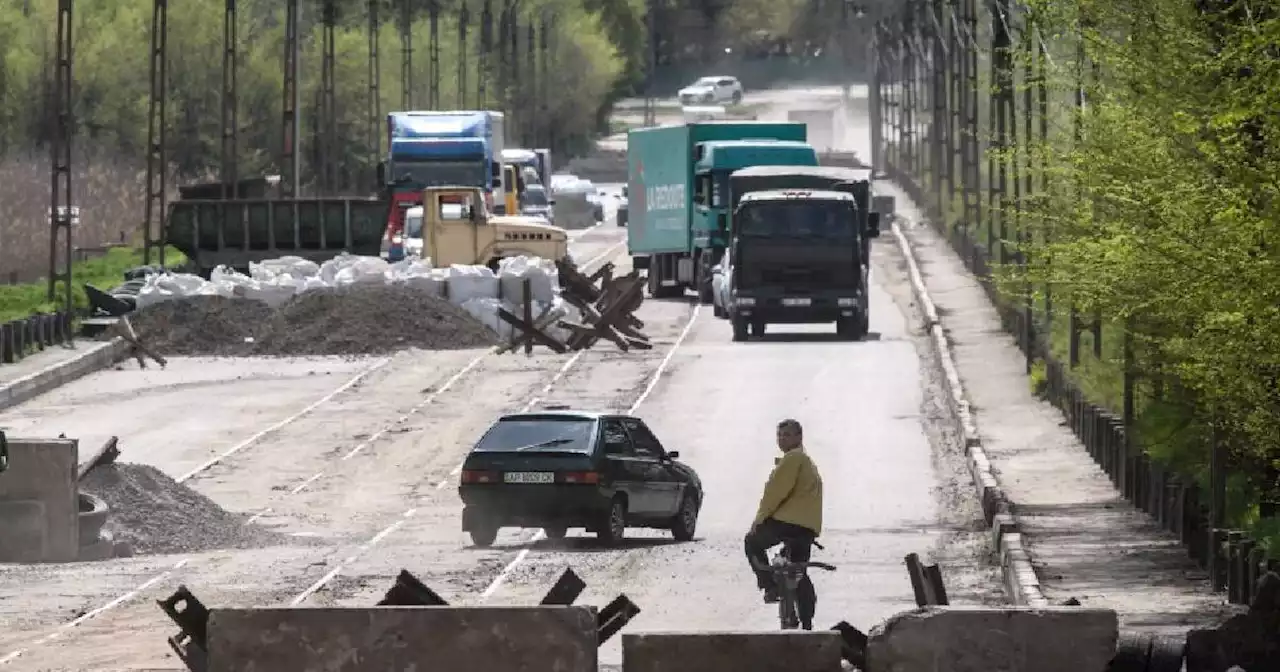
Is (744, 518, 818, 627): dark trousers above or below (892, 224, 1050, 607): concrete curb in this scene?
above

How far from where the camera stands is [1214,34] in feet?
76.1

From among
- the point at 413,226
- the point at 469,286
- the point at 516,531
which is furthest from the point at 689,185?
the point at 516,531

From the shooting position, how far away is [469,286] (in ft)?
197

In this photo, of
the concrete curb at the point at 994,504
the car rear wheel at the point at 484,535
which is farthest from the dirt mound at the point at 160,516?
the concrete curb at the point at 994,504

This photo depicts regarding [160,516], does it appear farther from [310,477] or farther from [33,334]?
[33,334]

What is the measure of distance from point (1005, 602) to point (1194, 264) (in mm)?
4935

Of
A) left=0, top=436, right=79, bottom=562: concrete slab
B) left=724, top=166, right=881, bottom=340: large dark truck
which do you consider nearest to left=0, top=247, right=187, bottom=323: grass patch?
left=724, top=166, right=881, bottom=340: large dark truck

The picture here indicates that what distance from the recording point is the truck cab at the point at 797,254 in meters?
55.9

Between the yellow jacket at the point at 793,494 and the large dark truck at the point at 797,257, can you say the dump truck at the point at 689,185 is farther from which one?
the yellow jacket at the point at 793,494

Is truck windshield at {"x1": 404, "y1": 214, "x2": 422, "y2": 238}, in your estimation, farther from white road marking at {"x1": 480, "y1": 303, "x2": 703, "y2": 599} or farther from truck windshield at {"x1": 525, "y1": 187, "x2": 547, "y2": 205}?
truck windshield at {"x1": 525, "y1": 187, "x2": 547, "y2": 205}

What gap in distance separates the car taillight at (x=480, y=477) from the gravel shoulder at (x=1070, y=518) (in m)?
5.32

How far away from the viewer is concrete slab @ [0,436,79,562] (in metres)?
28.9

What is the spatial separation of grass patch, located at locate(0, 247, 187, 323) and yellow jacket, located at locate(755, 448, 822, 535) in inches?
1532

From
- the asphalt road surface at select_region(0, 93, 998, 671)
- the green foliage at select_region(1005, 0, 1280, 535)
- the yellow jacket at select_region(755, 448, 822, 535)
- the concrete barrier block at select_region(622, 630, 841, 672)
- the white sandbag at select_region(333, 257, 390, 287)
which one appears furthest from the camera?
the white sandbag at select_region(333, 257, 390, 287)
